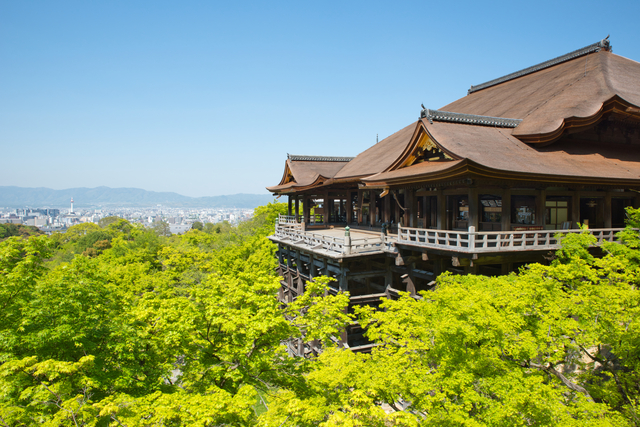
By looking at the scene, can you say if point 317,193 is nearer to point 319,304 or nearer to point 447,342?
point 319,304

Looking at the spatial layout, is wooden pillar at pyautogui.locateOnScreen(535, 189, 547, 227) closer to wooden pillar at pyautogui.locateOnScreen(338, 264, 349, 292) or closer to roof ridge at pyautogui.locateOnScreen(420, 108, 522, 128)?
roof ridge at pyautogui.locateOnScreen(420, 108, 522, 128)

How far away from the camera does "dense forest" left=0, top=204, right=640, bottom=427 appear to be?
7594 millimetres

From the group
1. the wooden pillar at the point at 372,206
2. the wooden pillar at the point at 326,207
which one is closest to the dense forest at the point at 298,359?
the wooden pillar at the point at 372,206

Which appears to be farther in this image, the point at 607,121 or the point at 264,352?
the point at 607,121

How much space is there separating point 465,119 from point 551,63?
48.7ft

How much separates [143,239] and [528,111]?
6740cm

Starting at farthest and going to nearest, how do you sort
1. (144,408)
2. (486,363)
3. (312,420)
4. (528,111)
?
(528,111) → (486,363) → (312,420) → (144,408)

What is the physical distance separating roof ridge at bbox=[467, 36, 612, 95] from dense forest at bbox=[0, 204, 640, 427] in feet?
64.3

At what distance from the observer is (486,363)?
344 inches

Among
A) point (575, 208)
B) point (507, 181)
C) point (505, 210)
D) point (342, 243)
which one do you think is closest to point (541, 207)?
point (575, 208)

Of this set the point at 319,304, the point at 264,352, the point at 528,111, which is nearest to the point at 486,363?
the point at 319,304

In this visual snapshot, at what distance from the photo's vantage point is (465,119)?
1838 centimetres

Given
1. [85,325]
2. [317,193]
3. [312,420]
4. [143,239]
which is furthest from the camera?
[143,239]

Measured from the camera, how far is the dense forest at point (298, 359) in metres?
7.59
